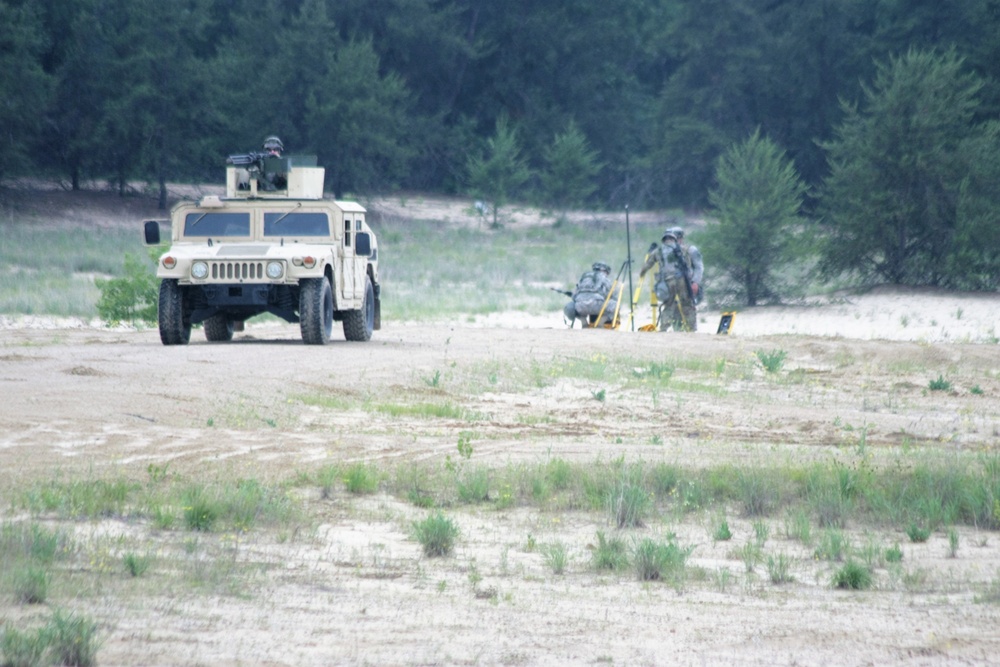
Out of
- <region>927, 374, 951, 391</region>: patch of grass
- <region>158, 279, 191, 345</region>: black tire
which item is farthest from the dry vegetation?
<region>158, 279, 191, 345</region>: black tire

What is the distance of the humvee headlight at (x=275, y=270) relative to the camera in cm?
1404

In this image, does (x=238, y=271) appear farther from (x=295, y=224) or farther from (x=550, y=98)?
(x=550, y=98)

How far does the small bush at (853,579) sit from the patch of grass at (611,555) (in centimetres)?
105

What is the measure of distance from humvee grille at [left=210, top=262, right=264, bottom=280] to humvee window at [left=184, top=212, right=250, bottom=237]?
96 cm

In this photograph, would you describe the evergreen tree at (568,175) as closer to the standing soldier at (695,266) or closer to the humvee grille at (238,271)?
the standing soldier at (695,266)

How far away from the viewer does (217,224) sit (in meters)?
15.0

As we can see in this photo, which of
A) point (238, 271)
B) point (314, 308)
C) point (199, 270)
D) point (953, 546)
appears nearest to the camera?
point (953, 546)

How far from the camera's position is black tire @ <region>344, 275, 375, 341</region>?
16.1 m

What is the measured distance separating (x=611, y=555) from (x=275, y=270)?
8.24 m

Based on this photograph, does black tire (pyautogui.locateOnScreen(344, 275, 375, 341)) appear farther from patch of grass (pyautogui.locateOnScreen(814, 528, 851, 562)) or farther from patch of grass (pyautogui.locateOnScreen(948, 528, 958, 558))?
patch of grass (pyautogui.locateOnScreen(948, 528, 958, 558))

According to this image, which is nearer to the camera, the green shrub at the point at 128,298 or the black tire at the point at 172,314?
the black tire at the point at 172,314

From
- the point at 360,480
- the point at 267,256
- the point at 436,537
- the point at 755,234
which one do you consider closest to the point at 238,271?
the point at 267,256

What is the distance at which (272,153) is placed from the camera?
53.0ft

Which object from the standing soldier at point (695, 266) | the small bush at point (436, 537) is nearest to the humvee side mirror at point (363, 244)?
the standing soldier at point (695, 266)
